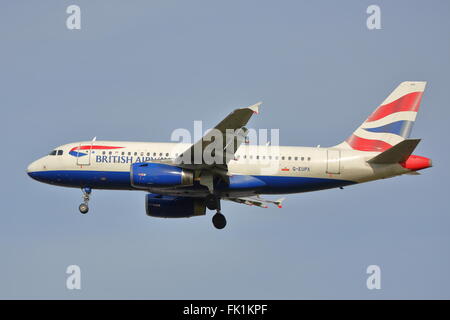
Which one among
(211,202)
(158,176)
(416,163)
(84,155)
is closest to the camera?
(158,176)

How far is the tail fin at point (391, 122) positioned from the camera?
56.2 metres

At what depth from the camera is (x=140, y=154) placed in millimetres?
55000

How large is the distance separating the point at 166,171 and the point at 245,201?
9.04m

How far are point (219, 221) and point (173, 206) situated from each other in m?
3.88

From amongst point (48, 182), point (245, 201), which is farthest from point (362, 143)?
point (48, 182)

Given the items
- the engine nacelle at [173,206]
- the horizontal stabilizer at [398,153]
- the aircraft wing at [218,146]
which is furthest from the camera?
the engine nacelle at [173,206]

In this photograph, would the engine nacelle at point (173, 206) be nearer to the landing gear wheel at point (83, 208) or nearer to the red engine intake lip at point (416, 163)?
the landing gear wheel at point (83, 208)

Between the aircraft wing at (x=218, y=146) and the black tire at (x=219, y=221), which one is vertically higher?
the aircraft wing at (x=218, y=146)

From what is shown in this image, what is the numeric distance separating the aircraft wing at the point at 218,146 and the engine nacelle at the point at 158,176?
1.92 ft

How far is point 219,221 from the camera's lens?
56.2 metres

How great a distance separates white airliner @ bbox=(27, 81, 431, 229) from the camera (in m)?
52.4

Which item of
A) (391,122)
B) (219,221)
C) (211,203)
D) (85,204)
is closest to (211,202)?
(211,203)

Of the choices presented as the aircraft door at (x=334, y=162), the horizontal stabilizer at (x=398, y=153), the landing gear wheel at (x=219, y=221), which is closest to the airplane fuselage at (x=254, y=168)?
the aircraft door at (x=334, y=162)

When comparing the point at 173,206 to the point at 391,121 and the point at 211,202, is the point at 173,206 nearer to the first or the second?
the point at 211,202
